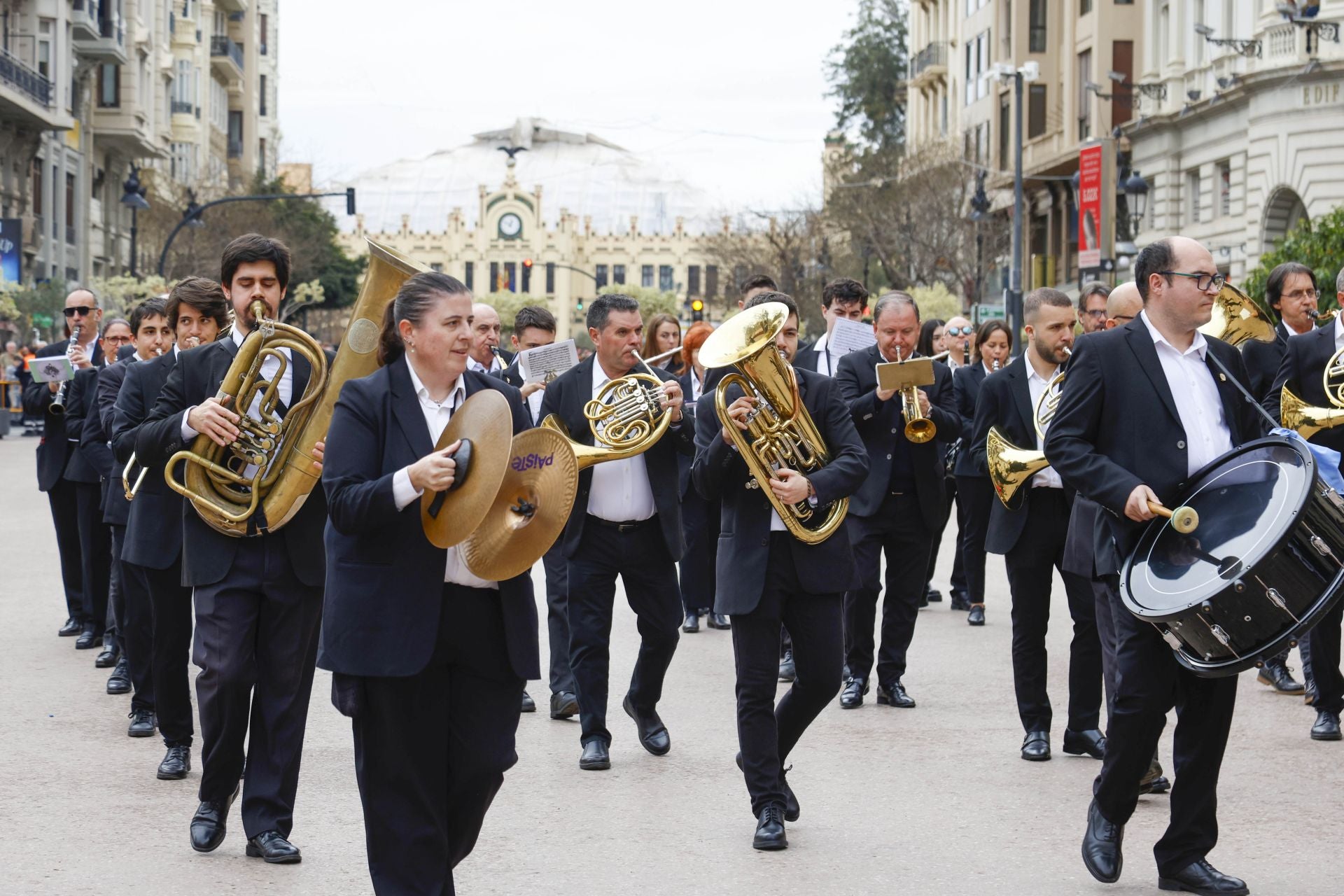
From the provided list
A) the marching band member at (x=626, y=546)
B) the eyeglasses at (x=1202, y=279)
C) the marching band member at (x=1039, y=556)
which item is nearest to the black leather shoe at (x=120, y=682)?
the marching band member at (x=626, y=546)

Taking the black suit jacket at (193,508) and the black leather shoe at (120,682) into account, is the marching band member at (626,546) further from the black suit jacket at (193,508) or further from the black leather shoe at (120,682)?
the black leather shoe at (120,682)

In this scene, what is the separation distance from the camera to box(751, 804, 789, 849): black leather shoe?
21.4ft

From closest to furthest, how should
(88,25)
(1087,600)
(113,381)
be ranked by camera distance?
(1087,600) → (113,381) → (88,25)

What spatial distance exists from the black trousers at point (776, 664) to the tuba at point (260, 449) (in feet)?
5.59

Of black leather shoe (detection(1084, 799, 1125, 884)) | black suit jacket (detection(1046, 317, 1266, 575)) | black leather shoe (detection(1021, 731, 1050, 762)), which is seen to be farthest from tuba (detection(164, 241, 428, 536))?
black leather shoe (detection(1021, 731, 1050, 762))

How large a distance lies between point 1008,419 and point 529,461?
169 inches

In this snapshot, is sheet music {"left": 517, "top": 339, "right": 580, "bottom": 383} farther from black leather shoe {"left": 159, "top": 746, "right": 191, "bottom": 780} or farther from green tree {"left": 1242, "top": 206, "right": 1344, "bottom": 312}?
green tree {"left": 1242, "top": 206, "right": 1344, "bottom": 312}

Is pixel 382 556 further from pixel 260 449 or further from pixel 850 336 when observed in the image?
pixel 850 336

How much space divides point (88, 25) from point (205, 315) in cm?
4742

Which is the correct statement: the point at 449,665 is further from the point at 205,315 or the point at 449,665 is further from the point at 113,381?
the point at 113,381

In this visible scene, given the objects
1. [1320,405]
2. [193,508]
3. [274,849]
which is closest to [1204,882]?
[274,849]

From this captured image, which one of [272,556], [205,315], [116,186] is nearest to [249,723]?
[272,556]

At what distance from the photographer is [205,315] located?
24.1 ft

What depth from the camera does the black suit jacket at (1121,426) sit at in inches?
232
